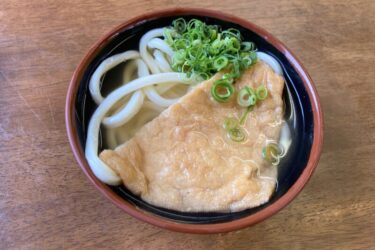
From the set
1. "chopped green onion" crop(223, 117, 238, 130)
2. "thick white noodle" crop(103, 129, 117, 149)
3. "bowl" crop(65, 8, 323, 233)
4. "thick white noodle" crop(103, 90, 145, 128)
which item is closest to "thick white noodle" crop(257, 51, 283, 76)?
"bowl" crop(65, 8, 323, 233)

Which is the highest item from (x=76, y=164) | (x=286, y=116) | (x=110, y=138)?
(x=286, y=116)

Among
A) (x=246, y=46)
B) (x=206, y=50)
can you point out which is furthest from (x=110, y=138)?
(x=246, y=46)

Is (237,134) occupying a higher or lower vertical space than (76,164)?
higher

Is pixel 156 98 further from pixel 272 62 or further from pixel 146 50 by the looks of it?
pixel 272 62

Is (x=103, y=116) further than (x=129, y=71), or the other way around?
(x=129, y=71)

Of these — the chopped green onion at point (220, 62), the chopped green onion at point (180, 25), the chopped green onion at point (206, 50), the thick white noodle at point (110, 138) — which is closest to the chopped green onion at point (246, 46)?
the chopped green onion at point (206, 50)

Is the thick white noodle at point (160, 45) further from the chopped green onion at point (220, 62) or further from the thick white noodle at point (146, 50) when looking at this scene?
the chopped green onion at point (220, 62)
